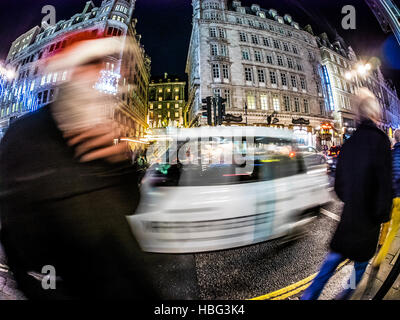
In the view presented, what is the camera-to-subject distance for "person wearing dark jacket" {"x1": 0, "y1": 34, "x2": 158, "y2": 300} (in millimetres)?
801

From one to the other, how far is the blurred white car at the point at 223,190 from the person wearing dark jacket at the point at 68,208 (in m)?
0.34

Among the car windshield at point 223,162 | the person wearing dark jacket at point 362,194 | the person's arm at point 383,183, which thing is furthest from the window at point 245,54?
the person's arm at point 383,183

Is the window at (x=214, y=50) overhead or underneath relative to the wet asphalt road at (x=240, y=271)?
overhead

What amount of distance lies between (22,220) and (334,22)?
436 centimetres

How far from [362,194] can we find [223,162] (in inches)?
59.7

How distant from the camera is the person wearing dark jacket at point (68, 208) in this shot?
2.63ft

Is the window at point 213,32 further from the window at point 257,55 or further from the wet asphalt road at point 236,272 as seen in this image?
the wet asphalt road at point 236,272

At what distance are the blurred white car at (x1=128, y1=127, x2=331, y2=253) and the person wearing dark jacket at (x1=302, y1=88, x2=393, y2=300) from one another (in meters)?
0.73

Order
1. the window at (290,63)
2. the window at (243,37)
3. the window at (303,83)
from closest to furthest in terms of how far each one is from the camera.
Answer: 1. the window at (303,83)
2. the window at (290,63)
3. the window at (243,37)

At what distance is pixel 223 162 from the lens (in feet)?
7.75

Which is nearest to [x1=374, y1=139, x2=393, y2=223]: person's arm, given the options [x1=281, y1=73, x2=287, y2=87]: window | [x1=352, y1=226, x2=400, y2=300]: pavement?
[x1=352, y1=226, x2=400, y2=300]: pavement

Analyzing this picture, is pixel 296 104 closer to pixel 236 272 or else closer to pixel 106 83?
pixel 236 272

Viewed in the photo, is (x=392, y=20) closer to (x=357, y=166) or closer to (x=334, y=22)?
(x=334, y=22)

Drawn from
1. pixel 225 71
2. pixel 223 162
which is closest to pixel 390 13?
pixel 223 162
